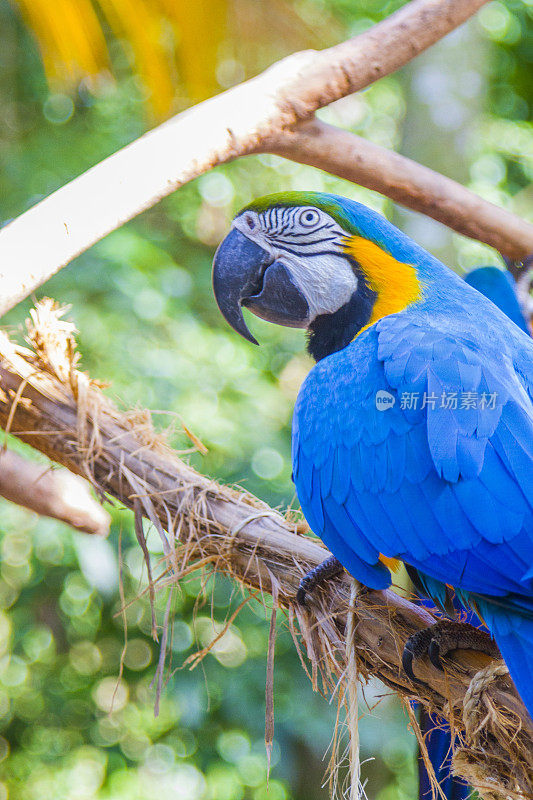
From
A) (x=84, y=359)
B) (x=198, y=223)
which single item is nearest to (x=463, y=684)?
(x=84, y=359)

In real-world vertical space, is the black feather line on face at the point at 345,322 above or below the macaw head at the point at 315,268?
below

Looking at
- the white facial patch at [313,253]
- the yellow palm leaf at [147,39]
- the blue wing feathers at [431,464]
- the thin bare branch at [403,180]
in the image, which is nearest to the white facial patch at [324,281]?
the white facial patch at [313,253]

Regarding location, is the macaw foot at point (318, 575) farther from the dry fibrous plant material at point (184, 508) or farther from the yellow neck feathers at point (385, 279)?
the yellow neck feathers at point (385, 279)

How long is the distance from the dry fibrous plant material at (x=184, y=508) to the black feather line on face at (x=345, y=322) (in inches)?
9.6

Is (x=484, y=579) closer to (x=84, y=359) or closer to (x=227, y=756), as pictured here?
(x=84, y=359)

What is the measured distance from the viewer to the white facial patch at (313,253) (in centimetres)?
94

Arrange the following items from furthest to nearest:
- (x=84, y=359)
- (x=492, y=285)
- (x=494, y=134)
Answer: (x=494, y=134) < (x=84, y=359) < (x=492, y=285)

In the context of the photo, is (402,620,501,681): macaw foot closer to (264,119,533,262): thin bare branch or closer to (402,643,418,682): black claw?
(402,643,418,682): black claw

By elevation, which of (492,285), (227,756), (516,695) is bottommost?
(227,756)

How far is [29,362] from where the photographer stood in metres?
0.96

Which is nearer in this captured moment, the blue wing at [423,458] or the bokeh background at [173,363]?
the blue wing at [423,458]

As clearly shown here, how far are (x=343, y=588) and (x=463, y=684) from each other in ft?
0.59

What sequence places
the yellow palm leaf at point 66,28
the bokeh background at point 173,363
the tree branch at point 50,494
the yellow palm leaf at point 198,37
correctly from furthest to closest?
the bokeh background at point 173,363 → the yellow palm leaf at point 198,37 → the yellow palm leaf at point 66,28 → the tree branch at point 50,494

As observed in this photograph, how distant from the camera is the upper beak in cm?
97
